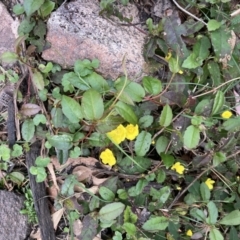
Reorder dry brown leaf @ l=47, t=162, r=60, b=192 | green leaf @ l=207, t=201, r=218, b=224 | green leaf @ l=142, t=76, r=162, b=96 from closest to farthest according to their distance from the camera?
1. green leaf @ l=142, t=76, r=162, b=96
2. green leaf @ l=207, t=201, r=218, b=224
3. dry brown leaf @ l=47, t=162, r=60, b=192

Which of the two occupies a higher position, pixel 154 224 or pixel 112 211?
pixel 112 211

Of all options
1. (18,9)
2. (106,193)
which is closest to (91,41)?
(18,9)

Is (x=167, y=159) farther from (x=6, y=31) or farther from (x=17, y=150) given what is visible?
(x=6, y=31)

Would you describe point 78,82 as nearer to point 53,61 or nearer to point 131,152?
point 53,61

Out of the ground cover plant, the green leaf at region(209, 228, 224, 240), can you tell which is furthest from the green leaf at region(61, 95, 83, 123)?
the green leaf at region(209, 228, 224, 240)

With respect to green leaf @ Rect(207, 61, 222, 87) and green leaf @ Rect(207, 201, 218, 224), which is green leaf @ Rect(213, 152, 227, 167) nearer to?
green leaf @ Rect(207, 201, 218, 224)

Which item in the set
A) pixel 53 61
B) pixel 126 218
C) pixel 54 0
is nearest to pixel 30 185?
pixel 126 218
